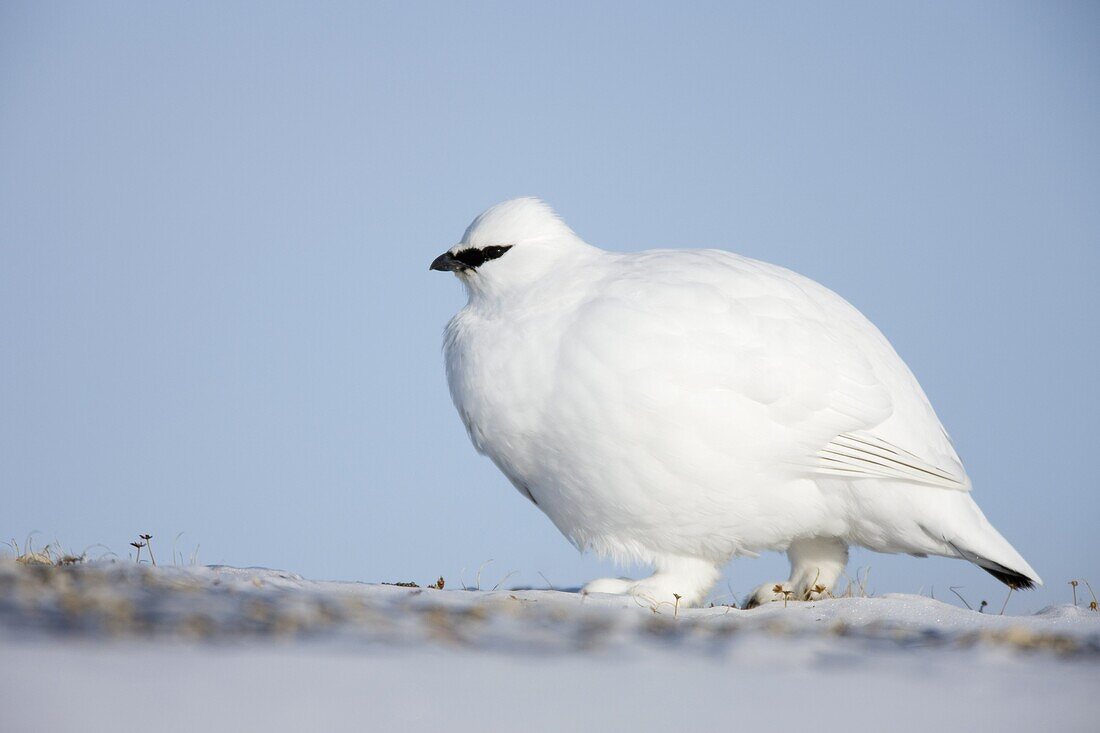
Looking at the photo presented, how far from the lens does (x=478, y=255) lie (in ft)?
22.8

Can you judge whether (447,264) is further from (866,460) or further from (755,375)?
(866,460)

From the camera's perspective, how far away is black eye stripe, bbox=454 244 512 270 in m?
6.90

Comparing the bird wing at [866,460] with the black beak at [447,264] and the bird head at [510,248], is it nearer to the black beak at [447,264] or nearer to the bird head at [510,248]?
the bird head at [510,248]

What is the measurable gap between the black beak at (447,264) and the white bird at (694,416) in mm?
240

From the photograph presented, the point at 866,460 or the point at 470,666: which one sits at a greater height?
the point at 866,460

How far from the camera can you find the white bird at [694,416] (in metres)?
6.00

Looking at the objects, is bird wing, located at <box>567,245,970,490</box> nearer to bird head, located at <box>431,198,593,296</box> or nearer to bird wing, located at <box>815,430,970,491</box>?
bird wing, located at <box>815,430,970,491</box>

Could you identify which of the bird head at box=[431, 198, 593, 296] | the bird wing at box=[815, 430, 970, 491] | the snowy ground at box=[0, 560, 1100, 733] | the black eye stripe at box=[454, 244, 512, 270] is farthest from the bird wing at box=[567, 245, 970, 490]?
the snowy ground at box=[0, 560, 1100, 733]

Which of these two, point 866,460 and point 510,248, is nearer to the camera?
point 866,460

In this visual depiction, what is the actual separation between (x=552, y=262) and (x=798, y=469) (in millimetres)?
1957

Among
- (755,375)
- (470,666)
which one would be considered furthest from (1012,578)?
(470,666)

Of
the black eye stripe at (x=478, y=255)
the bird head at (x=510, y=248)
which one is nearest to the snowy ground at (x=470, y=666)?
the bird head at (x=510, y=248)

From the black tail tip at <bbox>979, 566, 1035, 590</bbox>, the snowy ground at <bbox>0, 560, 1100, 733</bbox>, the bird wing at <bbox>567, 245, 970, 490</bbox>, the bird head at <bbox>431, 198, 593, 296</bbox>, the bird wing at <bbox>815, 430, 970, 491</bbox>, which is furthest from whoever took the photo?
the bird head at <bbox>431, 198, 593, 296</bbox>

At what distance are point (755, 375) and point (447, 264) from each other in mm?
2178
